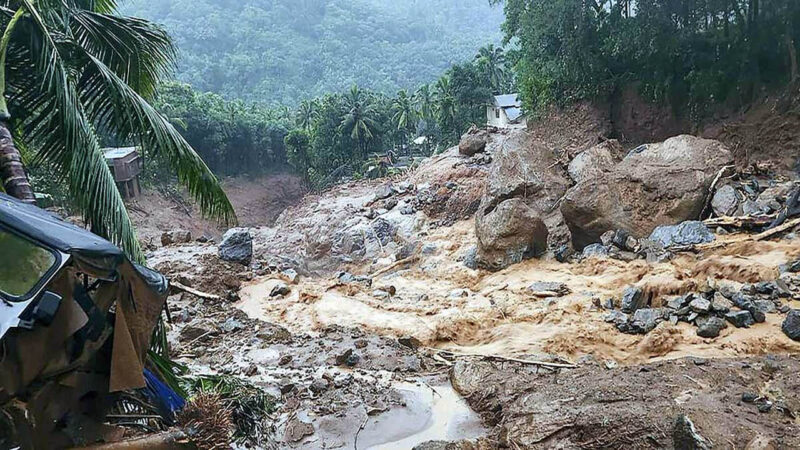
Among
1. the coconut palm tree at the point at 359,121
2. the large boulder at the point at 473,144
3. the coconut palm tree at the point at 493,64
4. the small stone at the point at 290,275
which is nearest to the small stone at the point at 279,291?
the small stone at the point at 290,275

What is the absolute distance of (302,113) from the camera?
1772 inches

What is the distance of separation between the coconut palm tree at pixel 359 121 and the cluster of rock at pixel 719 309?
30.0 metres

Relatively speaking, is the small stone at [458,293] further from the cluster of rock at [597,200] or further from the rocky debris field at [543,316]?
the cluster of rock at [597,200]

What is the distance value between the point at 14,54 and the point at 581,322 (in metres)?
8.00

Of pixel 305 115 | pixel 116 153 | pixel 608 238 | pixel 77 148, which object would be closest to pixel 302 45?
pixel 305 115

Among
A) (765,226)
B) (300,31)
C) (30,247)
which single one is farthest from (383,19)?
(30,247)

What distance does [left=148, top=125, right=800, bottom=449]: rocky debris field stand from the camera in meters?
5.02

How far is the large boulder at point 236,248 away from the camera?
15.1m

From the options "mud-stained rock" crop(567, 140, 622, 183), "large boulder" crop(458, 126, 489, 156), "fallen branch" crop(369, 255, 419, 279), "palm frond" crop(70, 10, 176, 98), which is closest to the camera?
"palm frond" crop(70, 10, 176, 98)

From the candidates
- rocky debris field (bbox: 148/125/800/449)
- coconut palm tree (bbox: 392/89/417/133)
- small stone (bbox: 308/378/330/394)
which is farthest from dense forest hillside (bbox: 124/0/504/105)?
small stone (bbox: 308/378/330/394)

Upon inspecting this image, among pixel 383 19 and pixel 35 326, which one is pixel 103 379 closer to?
pixel 35 326

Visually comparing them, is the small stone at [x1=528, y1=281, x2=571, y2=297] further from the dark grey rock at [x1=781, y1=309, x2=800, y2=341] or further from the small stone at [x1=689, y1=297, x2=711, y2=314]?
the dark grey rock at [x1=781, y1=309, x2=800, y2=341]

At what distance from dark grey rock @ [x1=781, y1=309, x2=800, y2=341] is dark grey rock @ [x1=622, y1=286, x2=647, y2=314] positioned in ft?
6.96

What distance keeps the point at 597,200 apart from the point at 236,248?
9492 millimetres
